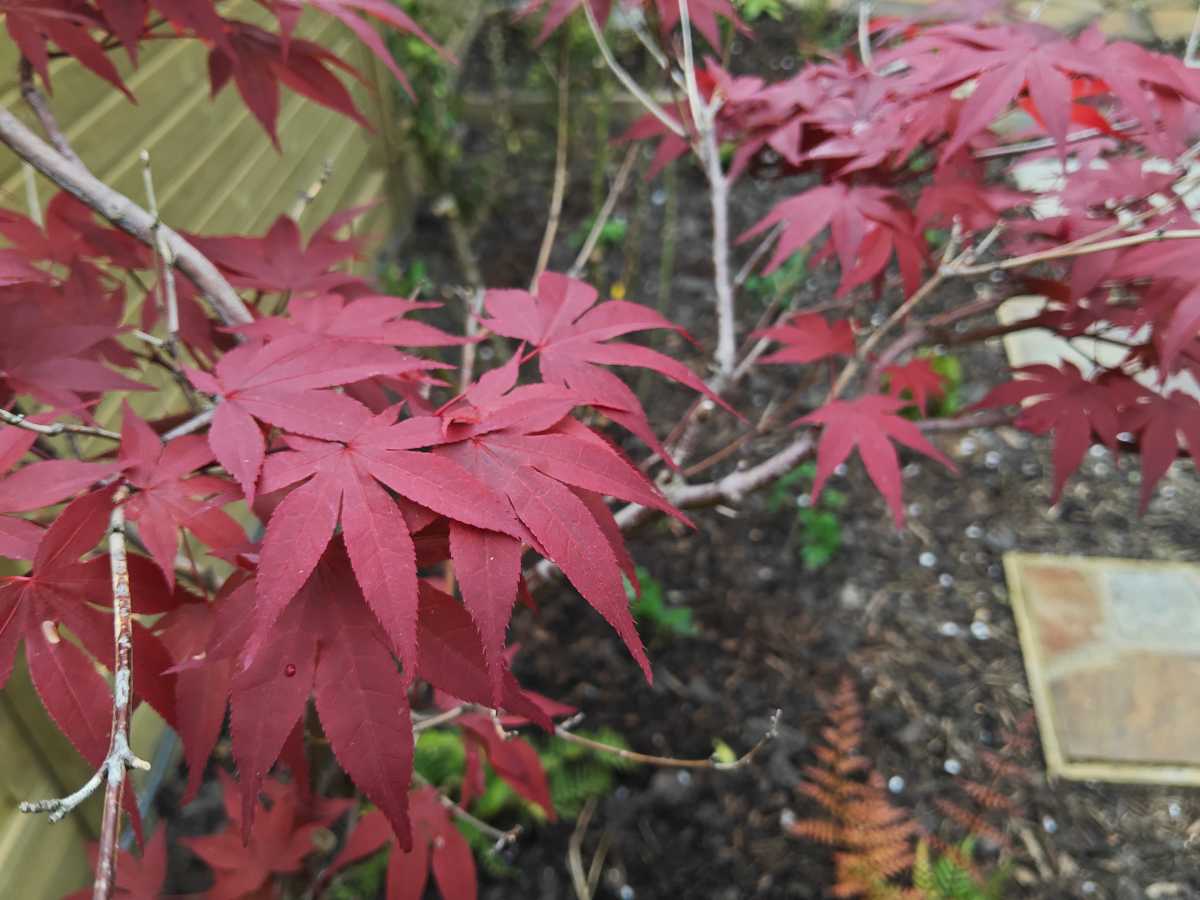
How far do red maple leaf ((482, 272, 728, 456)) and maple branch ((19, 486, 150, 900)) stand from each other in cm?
41

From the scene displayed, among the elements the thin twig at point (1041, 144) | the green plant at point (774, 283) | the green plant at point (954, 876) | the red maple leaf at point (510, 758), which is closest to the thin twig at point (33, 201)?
the red maple leaf at point (510, 758)

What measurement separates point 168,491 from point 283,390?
0.15 metres

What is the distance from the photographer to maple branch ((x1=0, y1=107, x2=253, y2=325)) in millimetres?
862

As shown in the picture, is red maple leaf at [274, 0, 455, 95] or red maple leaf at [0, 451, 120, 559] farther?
red maple leaf at [274, 0, 455, 95]

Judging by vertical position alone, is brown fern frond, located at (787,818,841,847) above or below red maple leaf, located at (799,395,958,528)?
below

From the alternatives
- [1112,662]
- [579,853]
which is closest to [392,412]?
[579,853]

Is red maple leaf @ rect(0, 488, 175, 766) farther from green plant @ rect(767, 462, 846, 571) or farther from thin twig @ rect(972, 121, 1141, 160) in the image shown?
green plant @ rect(767, 462, 846, 571)

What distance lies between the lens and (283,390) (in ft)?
2.33

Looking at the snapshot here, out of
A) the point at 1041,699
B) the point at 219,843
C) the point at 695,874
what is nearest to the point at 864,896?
the point at 695,874

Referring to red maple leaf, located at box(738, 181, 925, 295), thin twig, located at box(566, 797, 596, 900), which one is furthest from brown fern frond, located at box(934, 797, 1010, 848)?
red maple leaf, located at box(738, 181, 925, 295)

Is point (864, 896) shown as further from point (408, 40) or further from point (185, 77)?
point (408, 40)

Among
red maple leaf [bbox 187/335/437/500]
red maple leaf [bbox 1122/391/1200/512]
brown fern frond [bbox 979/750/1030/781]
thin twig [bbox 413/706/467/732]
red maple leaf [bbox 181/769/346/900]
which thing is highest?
red maple leaf [bbox 187/335/437/500]

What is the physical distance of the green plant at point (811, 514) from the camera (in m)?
2.26

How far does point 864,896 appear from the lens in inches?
63.8
